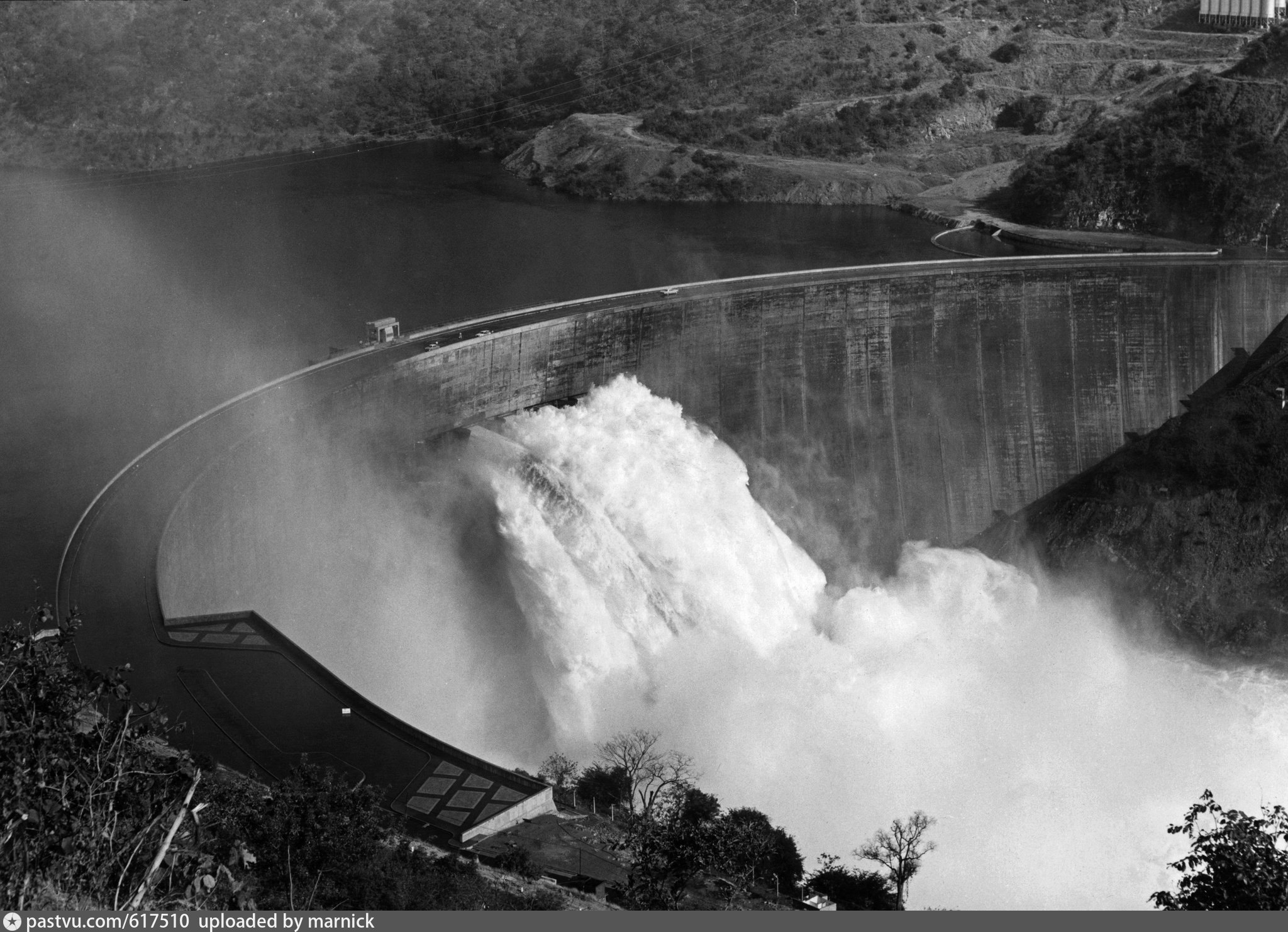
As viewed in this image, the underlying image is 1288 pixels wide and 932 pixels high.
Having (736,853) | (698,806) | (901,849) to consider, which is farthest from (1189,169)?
(736,853)

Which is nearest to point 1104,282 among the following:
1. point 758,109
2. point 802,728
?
point 802,728

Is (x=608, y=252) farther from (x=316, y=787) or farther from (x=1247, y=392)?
(x=316, y=787)

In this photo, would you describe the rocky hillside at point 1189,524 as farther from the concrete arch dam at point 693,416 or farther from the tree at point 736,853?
the tree at point 736,853

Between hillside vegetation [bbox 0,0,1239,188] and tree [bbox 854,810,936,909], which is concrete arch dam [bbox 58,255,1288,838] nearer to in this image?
tree [bbox 854,810,936,909]

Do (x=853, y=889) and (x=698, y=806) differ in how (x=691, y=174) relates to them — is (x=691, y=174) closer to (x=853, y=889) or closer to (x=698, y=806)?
(x=698, y=806)

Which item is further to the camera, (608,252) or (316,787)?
(608,252)

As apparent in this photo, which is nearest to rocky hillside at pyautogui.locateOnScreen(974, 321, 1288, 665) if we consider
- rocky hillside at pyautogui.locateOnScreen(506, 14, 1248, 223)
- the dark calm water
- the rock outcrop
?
the dark calm water

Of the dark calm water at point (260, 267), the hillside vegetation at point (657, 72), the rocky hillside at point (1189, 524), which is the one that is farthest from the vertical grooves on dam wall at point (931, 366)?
the hillside vegetation at point (657, 72)
